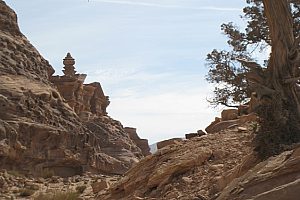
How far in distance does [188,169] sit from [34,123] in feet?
55.9

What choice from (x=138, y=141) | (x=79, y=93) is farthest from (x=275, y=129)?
(x=138, y=141)

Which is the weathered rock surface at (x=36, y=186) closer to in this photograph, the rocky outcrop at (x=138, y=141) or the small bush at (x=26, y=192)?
the small bush at (x=26, y=192)

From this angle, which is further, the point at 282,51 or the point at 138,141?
the point at 138,141

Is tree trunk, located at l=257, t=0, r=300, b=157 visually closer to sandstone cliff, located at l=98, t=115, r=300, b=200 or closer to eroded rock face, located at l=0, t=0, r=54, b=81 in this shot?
sandstone cliff, located at l=98, t=115, r=300, b=200

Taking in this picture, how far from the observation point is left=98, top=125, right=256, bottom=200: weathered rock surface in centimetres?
1076

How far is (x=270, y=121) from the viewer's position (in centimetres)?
995

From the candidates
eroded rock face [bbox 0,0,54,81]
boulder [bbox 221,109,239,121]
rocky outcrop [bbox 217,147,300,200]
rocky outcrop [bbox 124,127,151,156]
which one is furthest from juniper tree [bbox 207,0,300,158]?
rocky outcrop [bbox 124,127,151,156]

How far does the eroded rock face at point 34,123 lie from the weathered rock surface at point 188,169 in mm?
13211

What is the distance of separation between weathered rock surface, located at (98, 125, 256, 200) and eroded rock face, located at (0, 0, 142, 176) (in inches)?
520

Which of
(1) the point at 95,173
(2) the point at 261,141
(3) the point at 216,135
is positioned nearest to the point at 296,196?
(2) the point at 261,141

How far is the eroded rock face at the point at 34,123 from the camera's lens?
26.4m

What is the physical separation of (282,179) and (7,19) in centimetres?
2945

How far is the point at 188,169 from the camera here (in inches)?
464

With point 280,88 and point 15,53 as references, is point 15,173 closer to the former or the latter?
point 15,53
